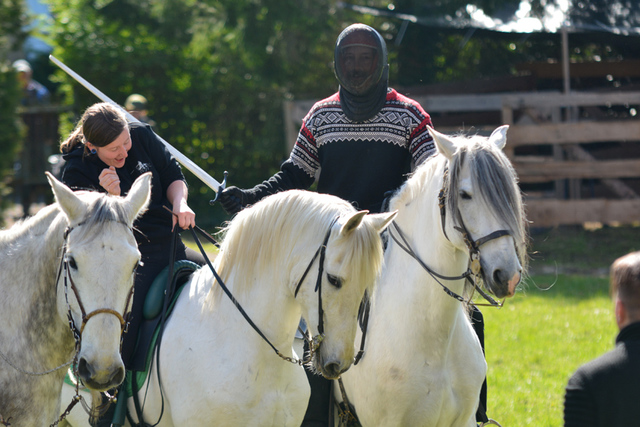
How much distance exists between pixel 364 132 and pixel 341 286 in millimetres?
1363

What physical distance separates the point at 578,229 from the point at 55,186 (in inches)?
442

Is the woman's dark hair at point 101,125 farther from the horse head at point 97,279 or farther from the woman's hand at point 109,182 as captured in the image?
the horse head at point 97,279

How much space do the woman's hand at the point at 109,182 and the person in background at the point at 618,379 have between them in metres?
Answer: 2.28

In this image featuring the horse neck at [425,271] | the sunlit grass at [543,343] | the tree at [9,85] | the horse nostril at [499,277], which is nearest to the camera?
the horse nostril at [499,277]

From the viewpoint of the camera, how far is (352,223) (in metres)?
3.16

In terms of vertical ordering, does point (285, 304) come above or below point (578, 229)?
above

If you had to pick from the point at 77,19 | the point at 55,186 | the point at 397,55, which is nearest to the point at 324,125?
the point at 55,186

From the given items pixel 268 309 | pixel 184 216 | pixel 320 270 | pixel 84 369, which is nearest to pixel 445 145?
pixel 320 270

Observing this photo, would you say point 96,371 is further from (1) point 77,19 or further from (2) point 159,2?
(1) point 77,19

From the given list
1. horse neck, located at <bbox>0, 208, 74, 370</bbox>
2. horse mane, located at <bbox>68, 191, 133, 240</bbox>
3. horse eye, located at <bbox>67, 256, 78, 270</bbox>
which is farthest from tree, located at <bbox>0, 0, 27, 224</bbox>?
horse eye, located at <bbox>67, 256, 78, 270</bbox>

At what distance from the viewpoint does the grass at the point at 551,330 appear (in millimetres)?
6000

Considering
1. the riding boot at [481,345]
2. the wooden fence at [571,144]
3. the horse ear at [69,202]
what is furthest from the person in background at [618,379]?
the wooden fence at [571,144]

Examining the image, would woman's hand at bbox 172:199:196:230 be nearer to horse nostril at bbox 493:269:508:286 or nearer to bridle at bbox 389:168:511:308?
bridle at bbox 389:168:511:308

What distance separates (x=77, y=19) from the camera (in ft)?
49.2
